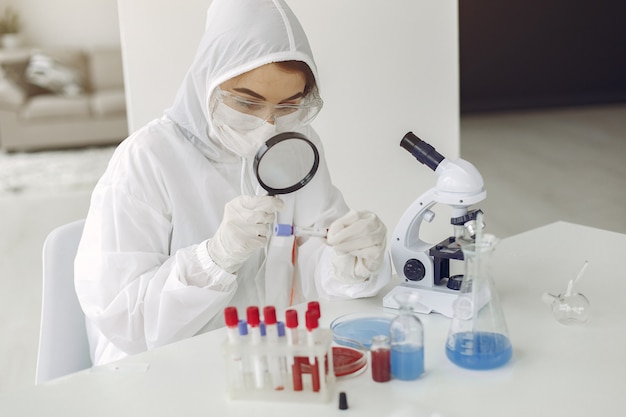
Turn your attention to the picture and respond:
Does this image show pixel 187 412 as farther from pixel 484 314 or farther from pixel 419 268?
pixel 419 268

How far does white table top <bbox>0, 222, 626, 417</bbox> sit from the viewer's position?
1143 mm

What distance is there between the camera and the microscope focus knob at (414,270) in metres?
1.56

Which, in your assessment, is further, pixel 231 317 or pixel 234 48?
pixel 234 48

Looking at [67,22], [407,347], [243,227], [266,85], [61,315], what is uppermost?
[67,22]

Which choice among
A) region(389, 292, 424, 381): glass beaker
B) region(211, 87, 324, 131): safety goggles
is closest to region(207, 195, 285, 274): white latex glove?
region(211, 87, 324, 131): safety goggles

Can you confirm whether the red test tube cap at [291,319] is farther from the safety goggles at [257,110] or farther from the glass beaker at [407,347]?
the safety goggles at [257,110]

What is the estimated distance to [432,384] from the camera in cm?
121

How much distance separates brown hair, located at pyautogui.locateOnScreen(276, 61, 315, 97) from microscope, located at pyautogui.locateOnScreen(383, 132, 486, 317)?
0.30 metres

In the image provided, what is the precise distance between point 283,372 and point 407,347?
0.20 meters

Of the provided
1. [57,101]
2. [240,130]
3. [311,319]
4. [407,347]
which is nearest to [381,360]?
[407,347]

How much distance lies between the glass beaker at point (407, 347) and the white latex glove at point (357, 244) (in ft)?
0.91

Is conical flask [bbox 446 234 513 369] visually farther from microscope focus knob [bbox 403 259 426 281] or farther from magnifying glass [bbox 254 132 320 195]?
magnifying glass [bbox 254 132 320 195]

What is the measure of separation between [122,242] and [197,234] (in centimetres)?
19

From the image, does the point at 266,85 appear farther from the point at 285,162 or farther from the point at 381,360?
the point at 381,360
